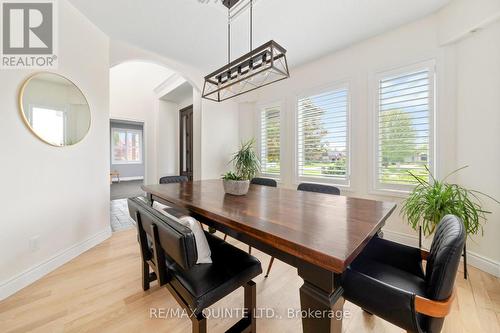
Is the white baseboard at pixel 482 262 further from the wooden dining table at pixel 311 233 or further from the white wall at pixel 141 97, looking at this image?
the white wall at pixel 141 97

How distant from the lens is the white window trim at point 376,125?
7.52 ft

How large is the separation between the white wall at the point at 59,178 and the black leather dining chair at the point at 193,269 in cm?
132

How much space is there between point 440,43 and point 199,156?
3751 millimetres

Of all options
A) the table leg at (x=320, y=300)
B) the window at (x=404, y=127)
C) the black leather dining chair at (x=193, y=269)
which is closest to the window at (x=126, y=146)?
the black leather dining chair at (x=193, y=269)

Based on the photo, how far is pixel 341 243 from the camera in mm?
776

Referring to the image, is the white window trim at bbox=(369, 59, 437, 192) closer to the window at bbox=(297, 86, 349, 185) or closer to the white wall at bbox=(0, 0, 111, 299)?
the window at bbox=(297, 86, 349, 185)

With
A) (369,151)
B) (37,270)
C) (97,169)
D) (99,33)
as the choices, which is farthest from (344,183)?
(99,33)

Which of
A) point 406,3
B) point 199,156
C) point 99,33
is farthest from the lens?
point 199,156

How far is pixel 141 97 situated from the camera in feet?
17.9

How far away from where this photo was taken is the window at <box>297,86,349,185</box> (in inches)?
120

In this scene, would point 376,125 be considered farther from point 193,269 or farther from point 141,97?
point 141,97

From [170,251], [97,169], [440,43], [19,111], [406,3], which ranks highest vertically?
[406,3]

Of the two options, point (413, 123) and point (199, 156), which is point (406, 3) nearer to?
point (413, 123)

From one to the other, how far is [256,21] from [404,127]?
87.9 inches
